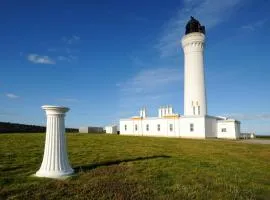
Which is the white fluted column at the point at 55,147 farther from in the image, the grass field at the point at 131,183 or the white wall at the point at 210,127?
the white wall at the point at 210,127

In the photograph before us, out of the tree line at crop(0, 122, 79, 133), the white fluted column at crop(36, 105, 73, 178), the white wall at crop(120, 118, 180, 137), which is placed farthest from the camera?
the white wall at crop(120, 118, 180, 137)

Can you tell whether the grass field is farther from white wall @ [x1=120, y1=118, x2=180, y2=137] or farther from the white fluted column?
white wall @ [x1=120, y1=118, x2=180, y2=137]

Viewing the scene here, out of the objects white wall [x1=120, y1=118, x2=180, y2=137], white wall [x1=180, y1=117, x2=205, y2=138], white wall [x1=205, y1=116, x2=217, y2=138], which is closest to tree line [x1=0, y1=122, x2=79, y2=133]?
white wall [x1=120, y1=118, x2=180, y2=137]

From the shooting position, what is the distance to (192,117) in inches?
1610

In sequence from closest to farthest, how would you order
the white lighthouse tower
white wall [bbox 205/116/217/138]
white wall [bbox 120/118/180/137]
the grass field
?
the grass field, white wall [bbox 205/116/217/138], white wall [bbox 120/118/180/137], the white lighthouse tower

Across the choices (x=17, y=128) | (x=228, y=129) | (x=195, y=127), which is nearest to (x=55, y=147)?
(x=17, y=128)

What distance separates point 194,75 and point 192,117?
314 inches


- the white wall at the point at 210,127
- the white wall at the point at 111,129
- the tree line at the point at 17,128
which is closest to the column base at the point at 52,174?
the tree line at the point at 17,128

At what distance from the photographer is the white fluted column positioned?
7395 millimetres

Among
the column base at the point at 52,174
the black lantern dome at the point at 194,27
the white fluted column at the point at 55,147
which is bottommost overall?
the column base at the point at 52,174

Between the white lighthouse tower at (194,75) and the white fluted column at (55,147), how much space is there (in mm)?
37674

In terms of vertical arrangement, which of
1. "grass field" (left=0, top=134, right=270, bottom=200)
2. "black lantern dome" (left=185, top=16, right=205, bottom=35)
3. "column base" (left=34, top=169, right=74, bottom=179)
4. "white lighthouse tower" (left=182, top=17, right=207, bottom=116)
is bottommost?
"grass field" (left=0, top=134, right=270, bottom=200)

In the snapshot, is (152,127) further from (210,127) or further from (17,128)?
(17,128)

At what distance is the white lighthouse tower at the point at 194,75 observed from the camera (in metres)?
44.5
